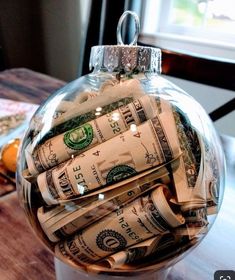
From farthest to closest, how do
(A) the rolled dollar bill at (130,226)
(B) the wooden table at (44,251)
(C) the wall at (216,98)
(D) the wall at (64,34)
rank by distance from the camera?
(D) the wall at (64,34) < (C) the wall at (216,98) < (B) the wooden table at (44,251) < (A) the rolled dollar bill at (130,226)

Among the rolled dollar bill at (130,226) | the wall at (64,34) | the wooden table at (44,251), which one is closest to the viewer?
the rolled dollar bill at (130,226)

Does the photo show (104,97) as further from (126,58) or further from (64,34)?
(64,34)

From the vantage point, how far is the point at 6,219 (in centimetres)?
47

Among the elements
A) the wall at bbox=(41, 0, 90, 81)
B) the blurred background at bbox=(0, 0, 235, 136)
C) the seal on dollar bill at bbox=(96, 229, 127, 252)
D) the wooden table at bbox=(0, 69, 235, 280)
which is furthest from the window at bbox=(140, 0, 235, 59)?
the seal on dollar bill at bbox=(96, 229, 127, 252)

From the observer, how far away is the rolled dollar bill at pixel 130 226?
24cm

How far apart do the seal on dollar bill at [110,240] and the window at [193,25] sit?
148cm

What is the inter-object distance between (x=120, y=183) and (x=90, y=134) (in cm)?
5

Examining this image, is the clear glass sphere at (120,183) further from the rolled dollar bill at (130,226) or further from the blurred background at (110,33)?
the blurred background at (110,33)

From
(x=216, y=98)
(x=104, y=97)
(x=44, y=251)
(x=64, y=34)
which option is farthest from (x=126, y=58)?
(x=64, y=34)

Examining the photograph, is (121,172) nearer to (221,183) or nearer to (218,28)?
(221,183)

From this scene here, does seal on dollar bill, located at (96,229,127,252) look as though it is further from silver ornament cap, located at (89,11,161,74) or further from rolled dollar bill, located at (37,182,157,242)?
silver ornament cap, located at (89,11,161,74)

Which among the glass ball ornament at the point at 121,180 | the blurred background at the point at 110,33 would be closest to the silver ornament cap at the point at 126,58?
the glass ball ornament at the point at 121,180

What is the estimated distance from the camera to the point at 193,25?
1.80m

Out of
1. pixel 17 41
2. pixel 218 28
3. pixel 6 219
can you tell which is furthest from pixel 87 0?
pixel 6 219
